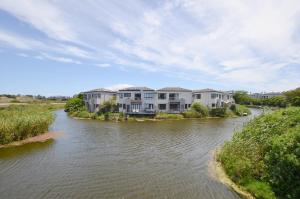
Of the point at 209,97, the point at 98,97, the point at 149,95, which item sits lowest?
the point at 98,97

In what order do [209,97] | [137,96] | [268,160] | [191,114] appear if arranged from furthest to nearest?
[209,97] < [137,96] < [191,114] < [268,160]

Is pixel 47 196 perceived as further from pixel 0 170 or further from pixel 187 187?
pixel 187 187

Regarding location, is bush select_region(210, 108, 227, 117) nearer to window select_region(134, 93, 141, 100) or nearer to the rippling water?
window select_region(134, 93, 141, 100)

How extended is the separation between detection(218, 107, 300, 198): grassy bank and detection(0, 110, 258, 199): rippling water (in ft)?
4.61

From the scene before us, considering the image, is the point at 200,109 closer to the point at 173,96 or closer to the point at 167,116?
the point at 173,96

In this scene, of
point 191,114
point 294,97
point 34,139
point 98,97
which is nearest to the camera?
point 34,139

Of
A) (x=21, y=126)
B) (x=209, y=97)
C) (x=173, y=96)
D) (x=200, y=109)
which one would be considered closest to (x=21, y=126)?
(x=21, y=126)

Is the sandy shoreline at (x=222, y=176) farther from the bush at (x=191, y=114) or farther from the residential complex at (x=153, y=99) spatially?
the residential complex at (x=153, y=99)

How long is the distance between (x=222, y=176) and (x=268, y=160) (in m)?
3.72

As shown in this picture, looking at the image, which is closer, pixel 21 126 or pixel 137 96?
pixel 21 126

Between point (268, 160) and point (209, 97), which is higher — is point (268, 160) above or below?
below

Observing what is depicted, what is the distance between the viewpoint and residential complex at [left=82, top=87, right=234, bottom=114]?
5519 cm

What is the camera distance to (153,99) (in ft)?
183

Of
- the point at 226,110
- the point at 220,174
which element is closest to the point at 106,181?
the point at 220,174
